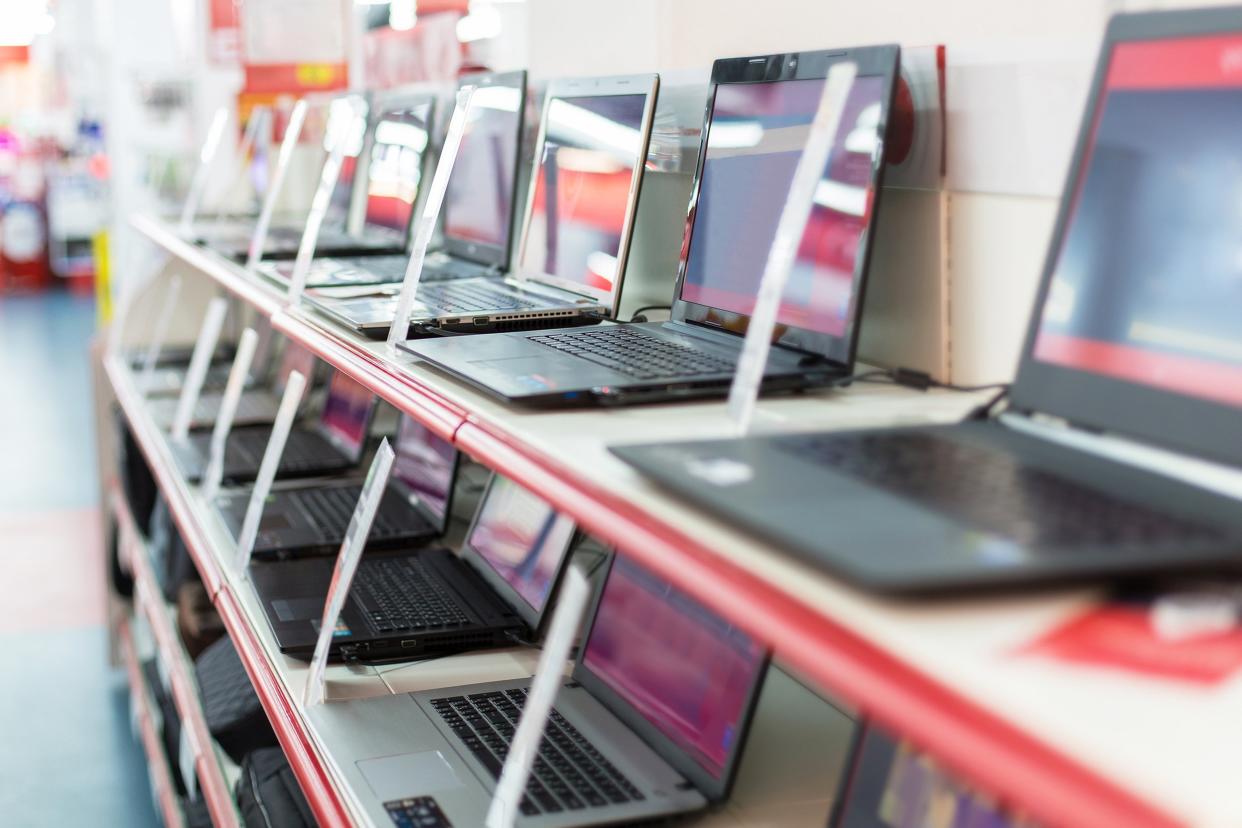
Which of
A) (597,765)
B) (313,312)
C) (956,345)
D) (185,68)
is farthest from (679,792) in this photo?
(185,68)

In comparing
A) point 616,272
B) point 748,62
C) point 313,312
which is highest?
point 748,62

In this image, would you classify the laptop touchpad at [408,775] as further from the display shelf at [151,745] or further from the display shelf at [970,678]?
the display shelf at [151,745]

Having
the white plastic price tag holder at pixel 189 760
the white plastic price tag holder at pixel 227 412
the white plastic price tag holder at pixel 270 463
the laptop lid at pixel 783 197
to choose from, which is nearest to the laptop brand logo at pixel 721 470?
the laptop lid at pixel 783 197

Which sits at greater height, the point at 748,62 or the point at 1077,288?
the point at 748,62

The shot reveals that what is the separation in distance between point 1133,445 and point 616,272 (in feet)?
2.64

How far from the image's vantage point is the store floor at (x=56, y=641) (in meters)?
2.92

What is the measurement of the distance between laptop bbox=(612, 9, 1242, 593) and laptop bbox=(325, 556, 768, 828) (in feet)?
1.30

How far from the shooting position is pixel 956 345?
122cm

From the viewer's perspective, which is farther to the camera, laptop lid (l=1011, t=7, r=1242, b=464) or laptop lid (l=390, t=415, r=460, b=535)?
laptop lid (l=390, t=415, r=460, b=535)

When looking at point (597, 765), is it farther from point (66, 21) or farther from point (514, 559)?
point (66, 21)

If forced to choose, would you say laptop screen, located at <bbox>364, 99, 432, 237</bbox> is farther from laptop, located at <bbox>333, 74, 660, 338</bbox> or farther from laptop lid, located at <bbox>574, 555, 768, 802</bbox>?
laptop lid, located at <bbox>574, 555, 768, 802</bbox>

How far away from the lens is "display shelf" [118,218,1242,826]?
49 centimetres

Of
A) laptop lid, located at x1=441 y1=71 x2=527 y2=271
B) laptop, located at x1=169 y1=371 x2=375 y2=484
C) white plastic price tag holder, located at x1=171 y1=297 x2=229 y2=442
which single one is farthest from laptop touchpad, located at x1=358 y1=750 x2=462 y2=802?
white plastic price tag holder, located at x1=171 y1=297 x2=229 y2=442

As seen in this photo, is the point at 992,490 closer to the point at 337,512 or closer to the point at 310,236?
the point at 310,236
